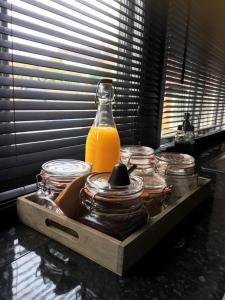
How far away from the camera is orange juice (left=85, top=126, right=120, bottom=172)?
68cm

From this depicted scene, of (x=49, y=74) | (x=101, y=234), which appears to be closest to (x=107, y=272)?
(x=101, y=234)

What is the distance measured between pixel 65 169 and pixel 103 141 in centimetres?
12

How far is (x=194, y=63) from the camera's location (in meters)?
1.69

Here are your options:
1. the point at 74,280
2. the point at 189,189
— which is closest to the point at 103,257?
the point at 74,280

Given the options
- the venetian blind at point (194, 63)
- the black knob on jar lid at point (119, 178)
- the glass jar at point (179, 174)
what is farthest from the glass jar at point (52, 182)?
the venetian blind at point (194, 63)

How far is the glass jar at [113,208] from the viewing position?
1.64ft

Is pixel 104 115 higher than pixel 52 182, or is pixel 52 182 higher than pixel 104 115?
pixel 104 115

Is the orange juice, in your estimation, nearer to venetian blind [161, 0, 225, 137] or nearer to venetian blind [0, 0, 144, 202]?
venetian blind [0, 0, 144, 202]

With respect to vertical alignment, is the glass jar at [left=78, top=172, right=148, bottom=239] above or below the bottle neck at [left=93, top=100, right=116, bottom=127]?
below

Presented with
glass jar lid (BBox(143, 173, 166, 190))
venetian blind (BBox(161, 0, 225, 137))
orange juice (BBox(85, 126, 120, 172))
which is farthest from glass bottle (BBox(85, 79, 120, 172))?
venetian blind (BBox(161, 0, 225, 137))

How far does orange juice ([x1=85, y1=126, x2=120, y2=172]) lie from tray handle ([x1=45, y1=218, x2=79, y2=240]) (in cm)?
19

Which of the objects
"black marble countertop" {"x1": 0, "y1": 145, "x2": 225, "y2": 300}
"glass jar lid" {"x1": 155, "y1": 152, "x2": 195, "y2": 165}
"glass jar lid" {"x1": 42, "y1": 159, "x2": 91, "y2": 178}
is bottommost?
"black marble countertop" {"x1": 0, "y1": 145, "x2": 225, "y2": 300}

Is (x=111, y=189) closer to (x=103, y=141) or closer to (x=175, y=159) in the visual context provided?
(x=103, y=141)

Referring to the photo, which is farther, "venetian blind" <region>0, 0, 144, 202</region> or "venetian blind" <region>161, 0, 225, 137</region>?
"venetian blind" <region>161, 0, 225, 137</region>
